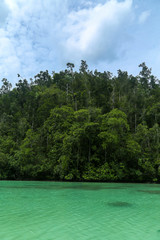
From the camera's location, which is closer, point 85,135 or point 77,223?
point 77,223

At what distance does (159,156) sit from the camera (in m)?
20.5

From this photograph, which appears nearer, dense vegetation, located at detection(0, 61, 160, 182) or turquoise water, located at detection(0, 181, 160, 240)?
turquoise water, located at detection(0, 181, 160, 240)

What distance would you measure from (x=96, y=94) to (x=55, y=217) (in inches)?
915

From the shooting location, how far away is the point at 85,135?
20094 millimetres

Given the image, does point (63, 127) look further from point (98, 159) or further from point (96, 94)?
point (96, 94)

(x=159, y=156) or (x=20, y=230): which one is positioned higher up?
(x=159, y=156)

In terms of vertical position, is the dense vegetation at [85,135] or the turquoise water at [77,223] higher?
the dense vegetation at [85,135]

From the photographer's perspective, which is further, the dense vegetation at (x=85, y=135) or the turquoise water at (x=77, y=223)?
the dense vegetation at (x=85, y=135)

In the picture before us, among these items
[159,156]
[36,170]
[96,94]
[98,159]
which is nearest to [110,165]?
[98,159]

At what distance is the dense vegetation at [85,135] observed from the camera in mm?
20062

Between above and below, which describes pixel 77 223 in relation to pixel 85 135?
below

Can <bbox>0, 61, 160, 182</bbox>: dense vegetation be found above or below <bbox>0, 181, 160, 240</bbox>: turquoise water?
above

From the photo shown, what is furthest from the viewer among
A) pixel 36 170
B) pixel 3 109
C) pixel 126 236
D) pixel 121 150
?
pixel 3 109

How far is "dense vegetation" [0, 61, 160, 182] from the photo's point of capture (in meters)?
20.1
